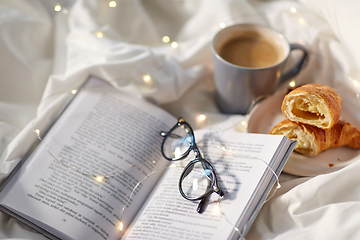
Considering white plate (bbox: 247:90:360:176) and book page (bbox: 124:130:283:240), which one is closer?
book page (bbox: 124:130:283:240)

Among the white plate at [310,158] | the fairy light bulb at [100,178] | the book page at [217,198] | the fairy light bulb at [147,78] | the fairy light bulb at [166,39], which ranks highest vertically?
the fairy light bulb at [166,39]

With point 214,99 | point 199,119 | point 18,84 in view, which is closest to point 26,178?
point 18,84

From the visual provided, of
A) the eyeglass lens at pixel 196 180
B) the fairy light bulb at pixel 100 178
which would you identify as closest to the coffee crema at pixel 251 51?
the eyeglass lens at pixel 196 180

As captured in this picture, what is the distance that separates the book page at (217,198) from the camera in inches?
22.0

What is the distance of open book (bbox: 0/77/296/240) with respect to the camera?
578 mm

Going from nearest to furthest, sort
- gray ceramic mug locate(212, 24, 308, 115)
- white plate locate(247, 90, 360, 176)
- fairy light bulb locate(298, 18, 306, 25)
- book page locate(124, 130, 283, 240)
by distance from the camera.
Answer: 1. book page locate(124, 130, 283, 240)
2. white plate locate(247, 90, 360, 176)
3. gray ceramic mug locate(212, 24, 308, 115)
4. fairy light bulb locate(298, 18, 306, 25)

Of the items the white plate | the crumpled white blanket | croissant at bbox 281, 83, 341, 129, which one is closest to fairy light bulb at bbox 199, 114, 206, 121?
the crumpled white blanket

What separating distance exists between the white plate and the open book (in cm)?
7

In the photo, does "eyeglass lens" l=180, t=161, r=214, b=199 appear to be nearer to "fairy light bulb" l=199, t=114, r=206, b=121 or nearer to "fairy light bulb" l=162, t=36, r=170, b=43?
"fairy light bulb" l=199, t=114, r=206, b=121

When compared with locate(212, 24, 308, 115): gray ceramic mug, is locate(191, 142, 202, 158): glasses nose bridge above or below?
below

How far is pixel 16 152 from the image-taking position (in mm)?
685

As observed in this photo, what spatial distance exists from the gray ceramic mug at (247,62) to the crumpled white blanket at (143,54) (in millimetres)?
68

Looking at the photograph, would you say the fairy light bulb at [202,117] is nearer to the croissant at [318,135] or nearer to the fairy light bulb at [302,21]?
the croissant at [318,135]

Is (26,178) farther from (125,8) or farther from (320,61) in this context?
(320,61)
